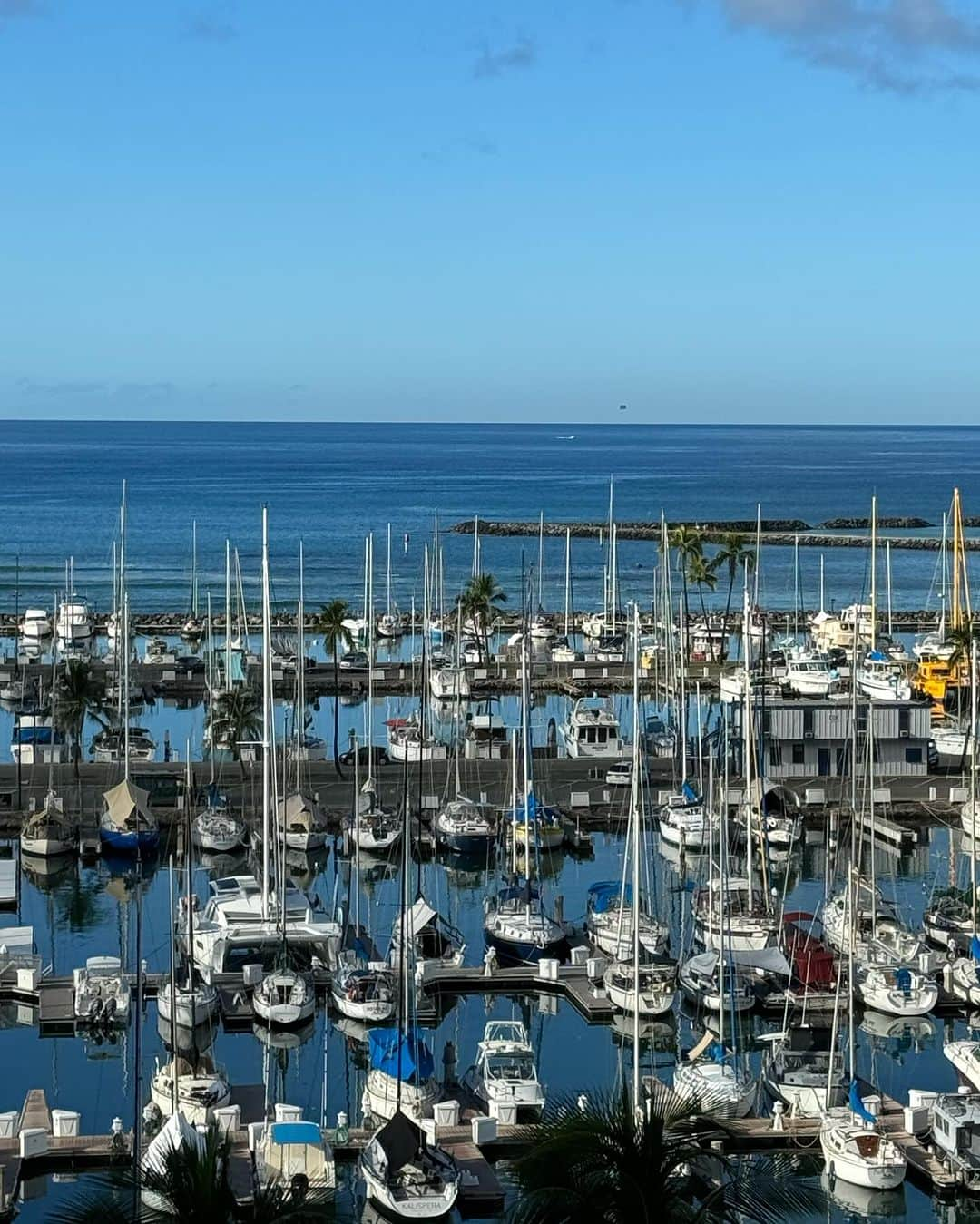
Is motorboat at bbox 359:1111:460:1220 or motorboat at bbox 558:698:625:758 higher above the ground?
motorboat at bbox 558:698:625:758

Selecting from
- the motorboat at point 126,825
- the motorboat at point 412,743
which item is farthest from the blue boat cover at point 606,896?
the motorboat at point 412,743

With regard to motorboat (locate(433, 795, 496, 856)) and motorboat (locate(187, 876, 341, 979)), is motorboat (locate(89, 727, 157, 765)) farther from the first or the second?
motorboat (locate(187, 876, 341, 979))

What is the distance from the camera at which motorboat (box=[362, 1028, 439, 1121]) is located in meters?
30.6

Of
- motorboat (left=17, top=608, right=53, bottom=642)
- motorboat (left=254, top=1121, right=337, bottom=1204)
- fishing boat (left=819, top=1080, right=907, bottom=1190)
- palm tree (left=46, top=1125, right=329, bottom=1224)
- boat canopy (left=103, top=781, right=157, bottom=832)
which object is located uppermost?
palm tree (left=46, top=1125, right=329, bottom=1224)

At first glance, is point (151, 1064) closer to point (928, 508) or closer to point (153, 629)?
point (153, 629)

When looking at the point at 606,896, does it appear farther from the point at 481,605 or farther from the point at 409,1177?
the point at 481,605

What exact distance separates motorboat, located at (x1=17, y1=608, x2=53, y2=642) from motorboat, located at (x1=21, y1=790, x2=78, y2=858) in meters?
35.8

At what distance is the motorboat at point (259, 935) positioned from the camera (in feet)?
130

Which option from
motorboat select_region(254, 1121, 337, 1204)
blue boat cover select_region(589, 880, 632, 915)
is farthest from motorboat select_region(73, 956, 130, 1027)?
blue boat cover select_region(589, 880, 632, 915)

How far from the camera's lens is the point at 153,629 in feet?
310

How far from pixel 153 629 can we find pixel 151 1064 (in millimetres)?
61165

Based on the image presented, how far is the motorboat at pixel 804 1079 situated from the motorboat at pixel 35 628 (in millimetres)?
57906

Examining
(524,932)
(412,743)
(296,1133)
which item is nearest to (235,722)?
(412,743)

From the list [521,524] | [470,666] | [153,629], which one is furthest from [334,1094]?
[521,524]
